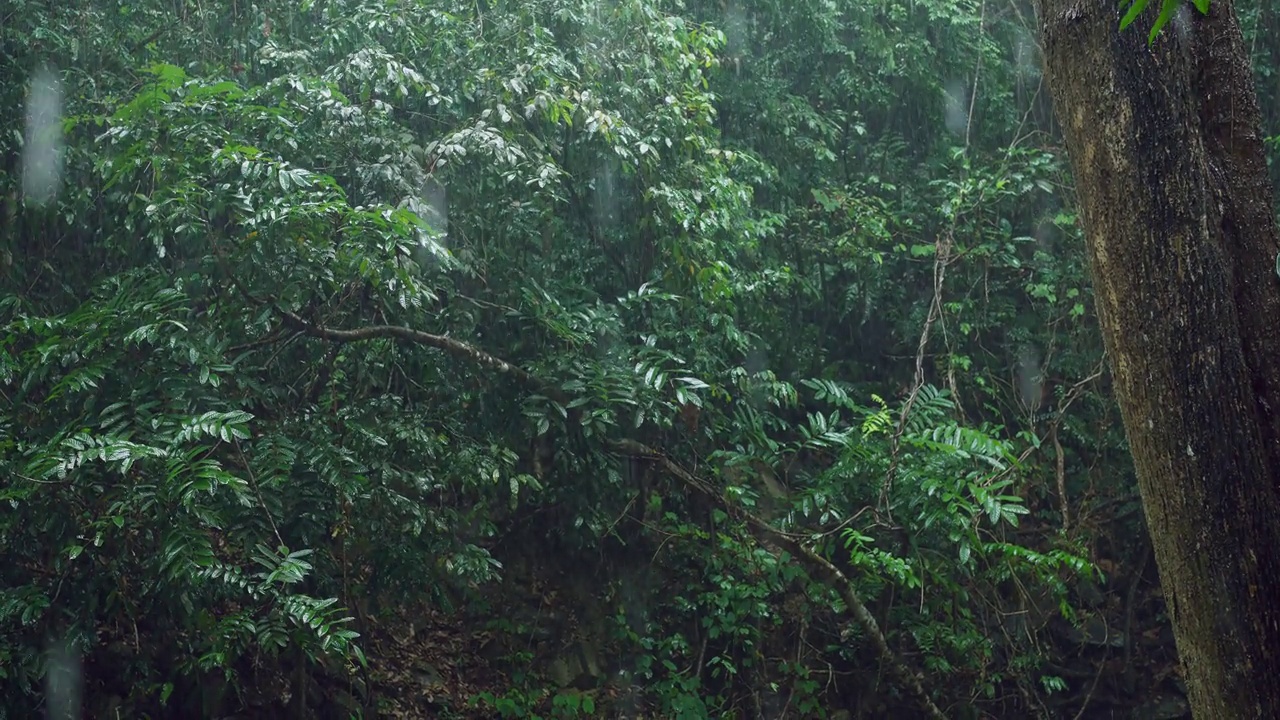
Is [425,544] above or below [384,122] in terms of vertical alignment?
below

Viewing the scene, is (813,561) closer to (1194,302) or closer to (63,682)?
(63,682)

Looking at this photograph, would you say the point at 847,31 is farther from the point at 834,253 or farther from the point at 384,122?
the point at 384,122

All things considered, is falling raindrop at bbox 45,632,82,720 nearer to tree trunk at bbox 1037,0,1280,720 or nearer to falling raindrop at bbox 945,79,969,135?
tree trunk at bbox 1037,0,1280,720

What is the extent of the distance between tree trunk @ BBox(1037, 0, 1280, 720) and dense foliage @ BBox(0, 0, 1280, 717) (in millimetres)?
2817

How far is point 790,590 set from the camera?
7.38 metres

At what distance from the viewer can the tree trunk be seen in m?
2.47

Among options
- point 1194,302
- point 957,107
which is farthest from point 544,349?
point 957,107

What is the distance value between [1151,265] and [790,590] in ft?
16.7

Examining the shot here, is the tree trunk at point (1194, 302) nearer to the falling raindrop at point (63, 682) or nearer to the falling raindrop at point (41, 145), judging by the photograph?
the falling raindrop at point (63, 682)

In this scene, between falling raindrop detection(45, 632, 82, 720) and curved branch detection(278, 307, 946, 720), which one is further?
curved branch detection(278, 307, 946, 720)

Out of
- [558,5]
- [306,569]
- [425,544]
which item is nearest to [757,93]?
[558,5]

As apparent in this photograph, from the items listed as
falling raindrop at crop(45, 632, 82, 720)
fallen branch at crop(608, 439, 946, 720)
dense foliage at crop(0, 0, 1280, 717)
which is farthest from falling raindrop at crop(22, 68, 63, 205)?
fallen branch at crop(608, 439, 946, 720)

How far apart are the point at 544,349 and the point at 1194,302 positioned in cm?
372

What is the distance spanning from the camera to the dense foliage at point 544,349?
14.6ft
